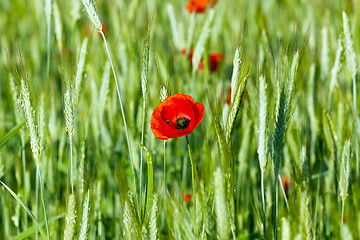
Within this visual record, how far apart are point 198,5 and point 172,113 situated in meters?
0.87

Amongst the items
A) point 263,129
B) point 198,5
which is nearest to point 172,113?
point 263,129

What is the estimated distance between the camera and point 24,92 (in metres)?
0.57

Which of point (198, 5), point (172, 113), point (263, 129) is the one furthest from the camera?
point (198, 5)

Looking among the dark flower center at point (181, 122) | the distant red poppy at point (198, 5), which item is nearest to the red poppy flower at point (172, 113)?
the dark flower center at point (181, 122)

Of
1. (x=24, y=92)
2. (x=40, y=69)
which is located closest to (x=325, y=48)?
(x=24, y=92)

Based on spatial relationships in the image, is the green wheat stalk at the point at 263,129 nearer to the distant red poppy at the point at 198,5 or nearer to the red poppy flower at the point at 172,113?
the red poppy flower at the point at 172,113

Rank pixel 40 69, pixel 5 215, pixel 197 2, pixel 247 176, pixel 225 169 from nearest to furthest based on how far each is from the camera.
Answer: pixel 225 169 < pixel 5 215 < pixel 247 176 < pixel 197 2 < pixel 40 69

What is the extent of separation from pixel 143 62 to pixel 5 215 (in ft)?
1.41

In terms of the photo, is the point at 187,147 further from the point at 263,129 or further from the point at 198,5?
the point at 198,5

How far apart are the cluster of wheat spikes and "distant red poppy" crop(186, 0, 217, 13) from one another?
0.11 m

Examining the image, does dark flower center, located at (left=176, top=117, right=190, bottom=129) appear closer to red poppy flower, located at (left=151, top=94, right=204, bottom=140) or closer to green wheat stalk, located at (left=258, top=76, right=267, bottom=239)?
red poppy flower, located at (left=151, top=94, right=204, bottom=140)

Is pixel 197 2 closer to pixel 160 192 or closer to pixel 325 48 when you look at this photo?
pixel 325 48

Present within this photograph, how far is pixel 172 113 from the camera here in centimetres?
66

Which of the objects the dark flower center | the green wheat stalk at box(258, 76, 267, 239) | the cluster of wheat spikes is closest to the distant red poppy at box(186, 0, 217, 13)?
the cluster of wheat spikes
